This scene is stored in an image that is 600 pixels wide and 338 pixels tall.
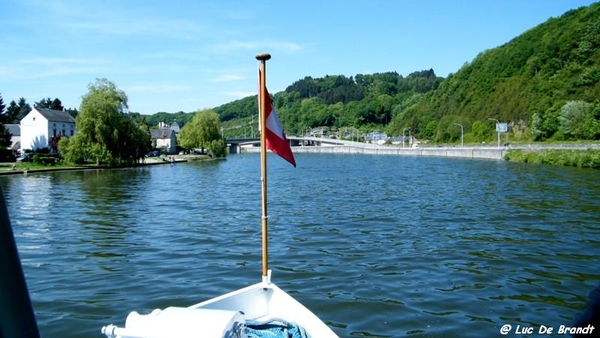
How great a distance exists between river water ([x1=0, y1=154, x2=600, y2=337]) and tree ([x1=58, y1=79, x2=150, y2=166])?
36304 millimetres

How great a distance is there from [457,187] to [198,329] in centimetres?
3687

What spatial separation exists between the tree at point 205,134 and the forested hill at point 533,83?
66.9m

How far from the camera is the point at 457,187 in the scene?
39594mm

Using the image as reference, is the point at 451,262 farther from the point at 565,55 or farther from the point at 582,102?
the point at 565,55

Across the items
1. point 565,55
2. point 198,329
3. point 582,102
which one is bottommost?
point 198,329

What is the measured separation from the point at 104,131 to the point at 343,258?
58.3 m

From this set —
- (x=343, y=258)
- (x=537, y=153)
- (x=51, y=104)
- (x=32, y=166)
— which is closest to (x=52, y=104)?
(x=51, y=104)

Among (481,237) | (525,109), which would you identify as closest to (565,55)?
(525,109)

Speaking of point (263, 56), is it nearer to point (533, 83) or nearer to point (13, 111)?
point (533, 83)

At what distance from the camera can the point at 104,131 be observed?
66.8 m

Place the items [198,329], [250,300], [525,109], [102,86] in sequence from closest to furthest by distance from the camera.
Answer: [198,329] → [250,300] → [102,86] → [525,109]

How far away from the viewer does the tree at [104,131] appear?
66.5m

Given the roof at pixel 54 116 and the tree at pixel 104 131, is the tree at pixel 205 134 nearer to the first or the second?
the roof at pixel 54 116

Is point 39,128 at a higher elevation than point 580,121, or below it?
higher
